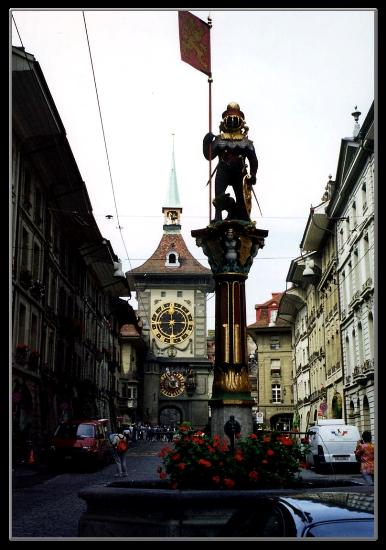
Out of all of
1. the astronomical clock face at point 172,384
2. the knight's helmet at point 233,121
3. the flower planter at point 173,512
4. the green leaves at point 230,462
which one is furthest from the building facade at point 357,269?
the astronomical clock face at point 172,384

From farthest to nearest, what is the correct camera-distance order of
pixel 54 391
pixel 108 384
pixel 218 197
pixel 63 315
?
pixel 108 384, pixel 63 315, pixel 54 391, pixel 218 197

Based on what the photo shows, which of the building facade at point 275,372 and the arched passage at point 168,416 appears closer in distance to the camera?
the building facade at point 275,372

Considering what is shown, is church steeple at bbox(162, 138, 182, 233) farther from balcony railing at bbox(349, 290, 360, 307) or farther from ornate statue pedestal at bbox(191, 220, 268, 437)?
ornate statue pedestal at bbox(191, 220, 268, 437)

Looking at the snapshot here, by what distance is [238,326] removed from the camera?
39.7 ft

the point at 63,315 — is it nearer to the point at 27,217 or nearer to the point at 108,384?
the point at 27,217

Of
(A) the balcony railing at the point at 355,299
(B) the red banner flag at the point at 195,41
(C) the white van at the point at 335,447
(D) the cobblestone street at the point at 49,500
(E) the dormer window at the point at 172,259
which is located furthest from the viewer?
(E) the dormer window at the point at 172,259

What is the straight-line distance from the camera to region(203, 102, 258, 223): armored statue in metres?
12.9

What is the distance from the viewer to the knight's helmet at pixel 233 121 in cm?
1309

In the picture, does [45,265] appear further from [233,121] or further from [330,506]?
[330,506]

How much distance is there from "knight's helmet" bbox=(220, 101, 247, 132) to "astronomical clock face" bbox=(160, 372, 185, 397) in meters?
69.3

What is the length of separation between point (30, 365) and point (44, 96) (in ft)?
31.9

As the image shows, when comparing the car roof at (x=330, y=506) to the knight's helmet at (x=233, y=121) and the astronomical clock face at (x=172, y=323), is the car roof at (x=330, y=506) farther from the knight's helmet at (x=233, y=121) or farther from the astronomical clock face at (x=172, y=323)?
the astronomical clock face at (x=172, y=323)

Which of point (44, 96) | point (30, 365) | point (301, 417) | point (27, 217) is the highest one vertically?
point (44, 96)
